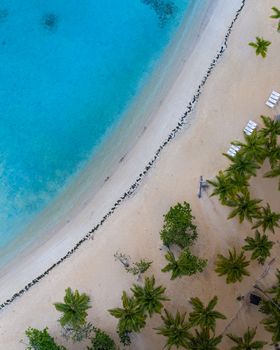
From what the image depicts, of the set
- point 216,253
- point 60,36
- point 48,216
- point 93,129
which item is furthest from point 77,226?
point 60,36

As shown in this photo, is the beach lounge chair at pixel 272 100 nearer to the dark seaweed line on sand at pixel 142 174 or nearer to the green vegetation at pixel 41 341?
the dark seaweed line on sand at pixel 142 174

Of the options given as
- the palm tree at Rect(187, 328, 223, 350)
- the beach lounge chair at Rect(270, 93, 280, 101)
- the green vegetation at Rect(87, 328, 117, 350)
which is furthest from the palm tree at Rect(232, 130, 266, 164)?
the green vegetation at Rect(87, 328, 117, 350)

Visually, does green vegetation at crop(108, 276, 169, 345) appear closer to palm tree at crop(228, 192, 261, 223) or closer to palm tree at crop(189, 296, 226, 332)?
palm tree at crop(189, 296, 226, 332)

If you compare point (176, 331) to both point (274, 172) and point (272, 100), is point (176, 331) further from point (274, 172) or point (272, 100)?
point (272, 100)

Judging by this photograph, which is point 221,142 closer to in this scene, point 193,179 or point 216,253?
point 193,179

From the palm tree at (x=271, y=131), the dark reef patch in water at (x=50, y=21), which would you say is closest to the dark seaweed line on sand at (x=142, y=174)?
A: the palm tree at (x=271, y=131)

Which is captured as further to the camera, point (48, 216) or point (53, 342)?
point (48, 216)
